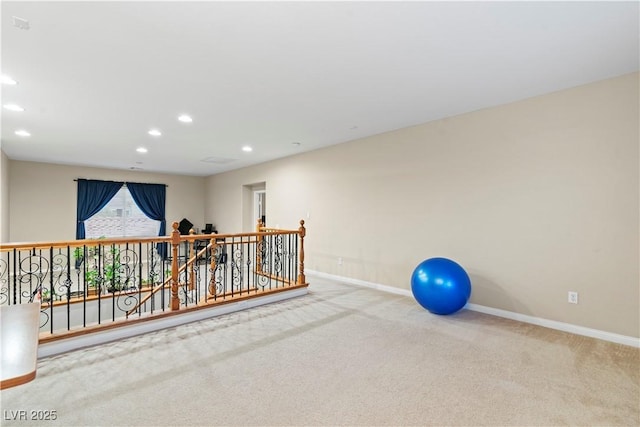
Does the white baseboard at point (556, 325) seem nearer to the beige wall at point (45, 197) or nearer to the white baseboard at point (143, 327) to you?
the white baseboard at point (143, 327)

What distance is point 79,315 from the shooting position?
16.1 feet

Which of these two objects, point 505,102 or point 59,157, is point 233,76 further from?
point 59,157

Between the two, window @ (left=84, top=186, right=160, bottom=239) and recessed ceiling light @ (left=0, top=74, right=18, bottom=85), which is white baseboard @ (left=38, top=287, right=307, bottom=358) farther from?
window @ (left=84, top=186, right=160, bottom=239)

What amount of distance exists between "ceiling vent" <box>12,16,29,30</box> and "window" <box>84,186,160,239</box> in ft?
25.1

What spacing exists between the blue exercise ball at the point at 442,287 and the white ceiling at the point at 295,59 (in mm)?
2040

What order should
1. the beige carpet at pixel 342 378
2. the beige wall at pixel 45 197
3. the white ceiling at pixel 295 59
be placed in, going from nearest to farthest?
the beige carpet at pixel 342 378
the white ceiling at pixel 295 59
the beige wall at pixel 45 197

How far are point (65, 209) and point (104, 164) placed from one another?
161cm

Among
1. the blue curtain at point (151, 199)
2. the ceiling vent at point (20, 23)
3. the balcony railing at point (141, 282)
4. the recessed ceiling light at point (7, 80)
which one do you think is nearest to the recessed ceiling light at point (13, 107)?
the recessed ceiling light at point (7, 80)

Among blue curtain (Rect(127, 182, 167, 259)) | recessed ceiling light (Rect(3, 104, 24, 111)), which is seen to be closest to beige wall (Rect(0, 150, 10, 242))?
blue curtain (Rect(127, 182, 167, 259))

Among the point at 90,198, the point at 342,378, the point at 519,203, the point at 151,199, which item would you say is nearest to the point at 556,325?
the point at 519,203

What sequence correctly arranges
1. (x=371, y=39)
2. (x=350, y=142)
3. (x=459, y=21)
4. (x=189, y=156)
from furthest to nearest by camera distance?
(x=189, y=156)
(x=350, y=142)
(x=371, y=39)
(x=459, y=21)

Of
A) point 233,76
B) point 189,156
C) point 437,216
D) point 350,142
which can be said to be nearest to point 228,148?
point 189,156

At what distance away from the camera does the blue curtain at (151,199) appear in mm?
8938

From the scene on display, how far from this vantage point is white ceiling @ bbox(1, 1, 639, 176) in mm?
2043
